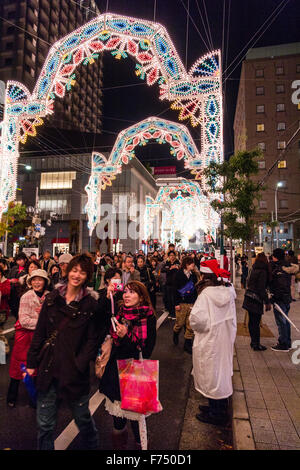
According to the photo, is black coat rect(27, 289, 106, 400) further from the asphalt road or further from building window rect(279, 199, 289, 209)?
building window rect(279, 199, 289, 209)

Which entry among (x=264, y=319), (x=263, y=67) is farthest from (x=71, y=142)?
(x=264, y=319)

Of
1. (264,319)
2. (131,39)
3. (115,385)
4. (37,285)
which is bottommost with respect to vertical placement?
(264,319)

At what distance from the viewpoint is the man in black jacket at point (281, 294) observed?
19.5ft

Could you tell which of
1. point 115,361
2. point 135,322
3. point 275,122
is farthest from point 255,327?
point 275,122

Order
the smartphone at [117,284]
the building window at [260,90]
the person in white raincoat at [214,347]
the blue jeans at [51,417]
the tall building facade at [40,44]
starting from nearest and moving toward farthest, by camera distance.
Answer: the blue jeans at [51,417] < the smartphone at [117,284] < the person in white raincoat at [214,347] < the tall building facade at [40,44] < the building window at [260,90]

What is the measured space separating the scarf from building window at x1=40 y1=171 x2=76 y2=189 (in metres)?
42.2

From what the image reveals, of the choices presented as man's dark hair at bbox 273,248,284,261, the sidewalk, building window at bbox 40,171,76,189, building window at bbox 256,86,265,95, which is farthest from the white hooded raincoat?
building window at bbox 256,86,265,95

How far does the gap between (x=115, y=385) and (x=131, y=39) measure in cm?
1183

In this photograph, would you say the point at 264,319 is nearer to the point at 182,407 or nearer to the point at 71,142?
the point at 182,407

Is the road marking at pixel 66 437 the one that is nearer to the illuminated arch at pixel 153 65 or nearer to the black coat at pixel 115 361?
the black coat at pixel 115 361

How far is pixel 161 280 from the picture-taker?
12203mm

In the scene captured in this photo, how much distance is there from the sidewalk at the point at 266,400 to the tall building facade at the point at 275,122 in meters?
47.5

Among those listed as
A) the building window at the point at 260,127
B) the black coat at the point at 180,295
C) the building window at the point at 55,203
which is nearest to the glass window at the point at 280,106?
the building window at the point at 260,127

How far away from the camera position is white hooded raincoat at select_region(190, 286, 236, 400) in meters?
3.50
